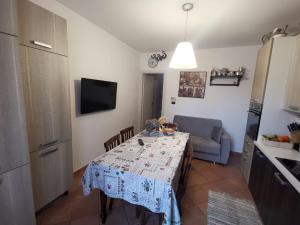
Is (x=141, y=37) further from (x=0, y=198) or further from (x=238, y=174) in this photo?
(x=238, y=174)

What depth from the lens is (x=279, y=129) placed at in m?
2.09

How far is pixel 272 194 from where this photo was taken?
57.8 inches

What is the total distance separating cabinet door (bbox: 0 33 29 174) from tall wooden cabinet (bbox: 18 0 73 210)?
10.9 inches

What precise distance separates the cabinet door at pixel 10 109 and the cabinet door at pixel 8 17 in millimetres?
46

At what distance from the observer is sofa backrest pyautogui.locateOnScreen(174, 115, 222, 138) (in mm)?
3449

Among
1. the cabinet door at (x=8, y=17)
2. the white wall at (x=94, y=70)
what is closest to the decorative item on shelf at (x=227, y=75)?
the white wall at (x=94, y=70)

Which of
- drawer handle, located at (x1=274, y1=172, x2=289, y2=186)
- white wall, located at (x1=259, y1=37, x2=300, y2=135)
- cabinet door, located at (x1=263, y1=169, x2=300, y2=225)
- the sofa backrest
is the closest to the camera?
cabinet door, located at (x1=263, y1=169, x2=300, y2=225)

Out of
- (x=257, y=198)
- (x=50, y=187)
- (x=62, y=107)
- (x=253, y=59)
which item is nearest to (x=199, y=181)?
→ (x=257, y=198)

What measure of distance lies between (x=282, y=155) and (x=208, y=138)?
1787 millimetres

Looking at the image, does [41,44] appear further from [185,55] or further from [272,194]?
[272,194]

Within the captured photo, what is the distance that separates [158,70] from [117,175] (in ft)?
10.8

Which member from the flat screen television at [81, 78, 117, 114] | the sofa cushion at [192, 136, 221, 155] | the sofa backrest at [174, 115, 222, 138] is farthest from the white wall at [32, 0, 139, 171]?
the sofa cushion at [192, 136, 221, 155]

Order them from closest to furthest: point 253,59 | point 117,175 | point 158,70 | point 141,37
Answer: point 117,175, point 141,37, point 253,59, point 158,70

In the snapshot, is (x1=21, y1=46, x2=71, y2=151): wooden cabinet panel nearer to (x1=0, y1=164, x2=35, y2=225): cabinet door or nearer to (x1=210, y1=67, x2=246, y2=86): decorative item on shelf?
(x1=0, y1=164, x2=35, y2=225): cabinet door
